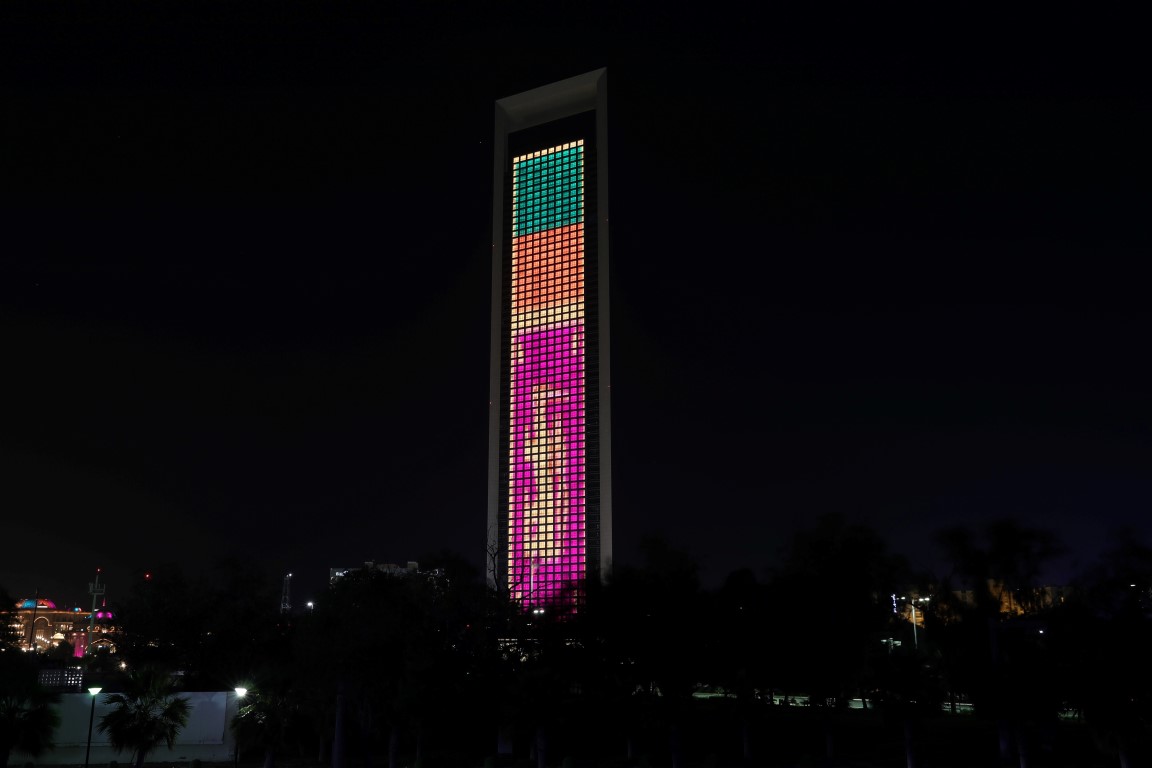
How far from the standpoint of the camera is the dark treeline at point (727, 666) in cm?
4541

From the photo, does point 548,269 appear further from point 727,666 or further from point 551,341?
point 727,666

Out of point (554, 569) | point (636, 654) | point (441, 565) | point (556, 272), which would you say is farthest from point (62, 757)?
point (556, 272)

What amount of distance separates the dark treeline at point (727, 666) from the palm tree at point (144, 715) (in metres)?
1.95

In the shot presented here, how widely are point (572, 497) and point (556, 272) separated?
32.5m

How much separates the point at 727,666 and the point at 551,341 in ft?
286

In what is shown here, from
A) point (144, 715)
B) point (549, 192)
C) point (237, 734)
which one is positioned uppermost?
point (549, 192)

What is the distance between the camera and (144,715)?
41.7 meters

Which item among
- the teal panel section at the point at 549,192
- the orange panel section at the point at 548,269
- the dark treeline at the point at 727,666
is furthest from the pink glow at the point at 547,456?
the dark treeline at the point at 727,666

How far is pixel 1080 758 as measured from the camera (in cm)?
4862

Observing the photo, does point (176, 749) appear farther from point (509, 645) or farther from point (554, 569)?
point (554, 569)

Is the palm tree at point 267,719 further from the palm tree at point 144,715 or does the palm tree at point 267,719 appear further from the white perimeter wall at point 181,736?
the white perimeter wall at point 181,736

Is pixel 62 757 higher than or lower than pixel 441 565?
lower

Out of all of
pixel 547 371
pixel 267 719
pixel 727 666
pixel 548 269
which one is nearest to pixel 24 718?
pixel 267 719

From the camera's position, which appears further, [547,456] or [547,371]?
[547,371]
